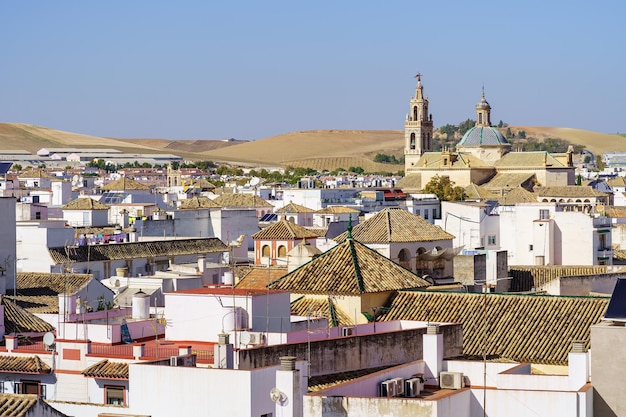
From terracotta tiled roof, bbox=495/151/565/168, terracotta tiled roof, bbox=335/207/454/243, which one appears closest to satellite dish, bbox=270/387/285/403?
terracotta tiled roof, bbox=335/207/454/243

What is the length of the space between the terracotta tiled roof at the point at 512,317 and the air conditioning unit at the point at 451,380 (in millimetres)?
4267

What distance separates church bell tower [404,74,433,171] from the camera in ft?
457

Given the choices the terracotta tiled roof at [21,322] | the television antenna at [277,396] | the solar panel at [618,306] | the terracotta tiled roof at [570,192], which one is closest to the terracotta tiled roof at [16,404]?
the television antenna at [277,396]

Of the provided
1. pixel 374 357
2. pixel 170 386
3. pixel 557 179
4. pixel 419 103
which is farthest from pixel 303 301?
pixel 419 103

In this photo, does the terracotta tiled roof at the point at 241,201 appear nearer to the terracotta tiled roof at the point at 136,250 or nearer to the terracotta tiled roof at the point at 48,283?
the terracotta tiled roof at the point at 136,250

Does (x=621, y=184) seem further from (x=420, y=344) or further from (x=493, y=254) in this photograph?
(x=420, y=344)

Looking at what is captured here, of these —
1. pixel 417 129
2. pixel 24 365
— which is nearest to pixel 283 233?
pixel 24 365

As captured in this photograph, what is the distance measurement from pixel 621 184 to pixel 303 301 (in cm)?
8717

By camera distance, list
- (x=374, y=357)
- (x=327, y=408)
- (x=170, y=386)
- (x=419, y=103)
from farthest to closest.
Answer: (x=419, y=103)
(x=374, y=357)
(x=170, y=386)
(x=327, y=408)

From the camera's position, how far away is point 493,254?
34.1 m

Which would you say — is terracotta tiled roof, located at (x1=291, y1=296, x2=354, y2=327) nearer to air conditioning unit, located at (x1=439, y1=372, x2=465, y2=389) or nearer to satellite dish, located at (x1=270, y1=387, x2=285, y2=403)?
air conditioning unit, located at (x1=439, y1=372, x2=465, y2=389)

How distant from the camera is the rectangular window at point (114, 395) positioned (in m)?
18.4

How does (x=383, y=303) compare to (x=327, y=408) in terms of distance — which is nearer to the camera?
(x=327, y=408)

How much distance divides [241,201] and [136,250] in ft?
97.2
